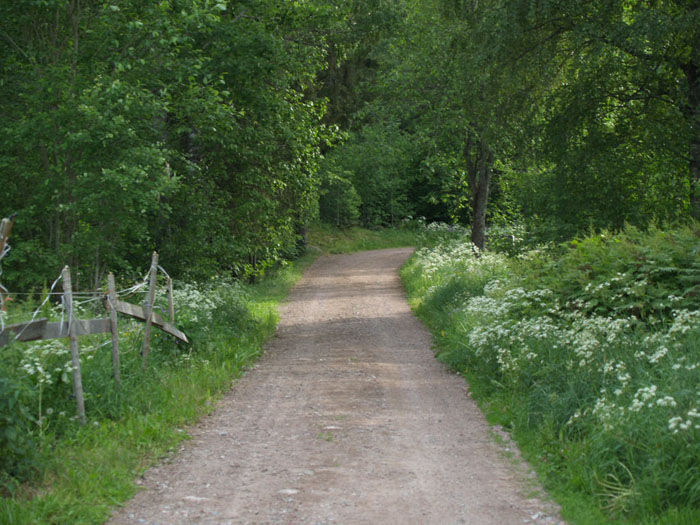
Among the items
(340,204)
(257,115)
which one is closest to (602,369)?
(257,115)

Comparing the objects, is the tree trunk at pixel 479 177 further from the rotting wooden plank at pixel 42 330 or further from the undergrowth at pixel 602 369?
the rotting wooden plank at pixel 42 330

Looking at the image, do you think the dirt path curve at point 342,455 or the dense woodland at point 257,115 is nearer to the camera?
the dirt path curve at point 342,455

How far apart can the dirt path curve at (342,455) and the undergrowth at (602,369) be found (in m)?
0.46

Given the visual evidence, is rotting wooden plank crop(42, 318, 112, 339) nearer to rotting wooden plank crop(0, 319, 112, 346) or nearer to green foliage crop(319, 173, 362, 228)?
rotting wooden plank crop(0, 319, 112, 346)

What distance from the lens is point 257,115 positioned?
16.0 meters

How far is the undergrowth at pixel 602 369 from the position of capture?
5.42m

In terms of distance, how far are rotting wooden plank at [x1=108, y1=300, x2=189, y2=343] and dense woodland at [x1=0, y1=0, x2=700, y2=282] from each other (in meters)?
2.36

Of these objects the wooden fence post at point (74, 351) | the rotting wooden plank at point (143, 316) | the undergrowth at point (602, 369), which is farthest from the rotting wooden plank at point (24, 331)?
the undergrowth at point (602, 369)

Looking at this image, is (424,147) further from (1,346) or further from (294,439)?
(1,346)

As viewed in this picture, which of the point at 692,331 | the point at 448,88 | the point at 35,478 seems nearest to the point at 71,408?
the point at 35,478

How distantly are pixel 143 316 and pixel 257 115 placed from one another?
26.4 feet

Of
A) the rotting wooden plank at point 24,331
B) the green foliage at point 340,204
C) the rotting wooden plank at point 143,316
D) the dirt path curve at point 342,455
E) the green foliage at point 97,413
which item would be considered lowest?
the dirt path curve at point 342,455

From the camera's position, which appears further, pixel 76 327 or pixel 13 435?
pixel 76 327

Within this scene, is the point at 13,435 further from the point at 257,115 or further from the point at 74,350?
the point at 257,115
